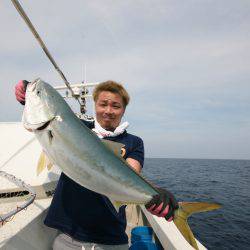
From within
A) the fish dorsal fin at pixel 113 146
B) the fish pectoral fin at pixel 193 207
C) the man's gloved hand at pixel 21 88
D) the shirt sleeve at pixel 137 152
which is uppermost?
the man's gloved hand at pixel 21 88

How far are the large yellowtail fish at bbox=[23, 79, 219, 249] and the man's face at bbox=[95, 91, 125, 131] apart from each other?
0.92 meters

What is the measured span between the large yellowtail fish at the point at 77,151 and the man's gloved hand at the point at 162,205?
0.07 m

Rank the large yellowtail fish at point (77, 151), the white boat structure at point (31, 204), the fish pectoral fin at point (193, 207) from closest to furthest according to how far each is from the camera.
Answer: the large yellowtail fish at point (77, 151), the fish pectoral fin at point (193, 207), the white boat structure at point (31, 204)

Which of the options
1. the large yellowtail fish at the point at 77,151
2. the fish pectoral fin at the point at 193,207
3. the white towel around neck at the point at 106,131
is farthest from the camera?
the white towel around neck at the point at 106,131

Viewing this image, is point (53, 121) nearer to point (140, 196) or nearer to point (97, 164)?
point (97, 164)

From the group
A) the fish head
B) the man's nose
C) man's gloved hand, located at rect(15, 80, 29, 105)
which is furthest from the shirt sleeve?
man's gloved hand, located at rect(15, 80, 29, 105)

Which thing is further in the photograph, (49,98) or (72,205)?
(72,205)

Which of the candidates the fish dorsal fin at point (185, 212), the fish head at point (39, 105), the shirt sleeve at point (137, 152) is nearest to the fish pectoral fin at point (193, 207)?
the fish dorsal fin at point (185, 212)

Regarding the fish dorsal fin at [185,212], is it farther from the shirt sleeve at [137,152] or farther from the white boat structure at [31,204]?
the white boat structure at [31,204]

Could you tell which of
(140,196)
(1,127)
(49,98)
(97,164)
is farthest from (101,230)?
(1,127)

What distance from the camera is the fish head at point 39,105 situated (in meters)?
2.78

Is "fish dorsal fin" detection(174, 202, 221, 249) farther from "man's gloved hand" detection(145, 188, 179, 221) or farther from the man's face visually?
the man's face

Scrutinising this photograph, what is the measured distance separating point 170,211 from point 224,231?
50.3 feet

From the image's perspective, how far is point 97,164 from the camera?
2.87 meters
